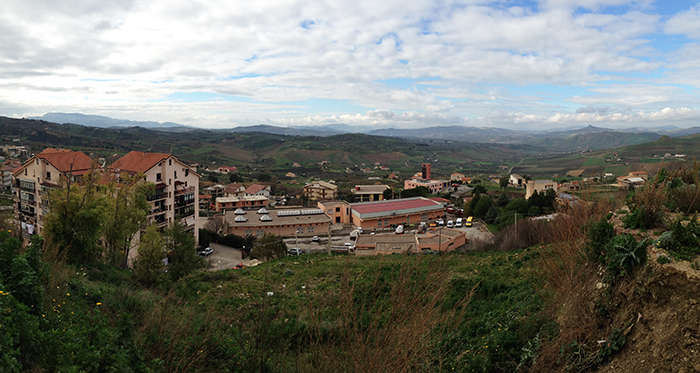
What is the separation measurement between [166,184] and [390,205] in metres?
19.2

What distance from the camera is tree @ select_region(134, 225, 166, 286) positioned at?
10770mm

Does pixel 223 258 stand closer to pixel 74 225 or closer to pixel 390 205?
pixel 74 225

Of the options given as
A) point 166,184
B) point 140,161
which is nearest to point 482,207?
point 166,184

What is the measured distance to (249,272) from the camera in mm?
11836

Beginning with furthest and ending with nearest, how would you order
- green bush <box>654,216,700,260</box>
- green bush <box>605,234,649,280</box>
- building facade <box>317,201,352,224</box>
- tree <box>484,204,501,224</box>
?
building facade <box>317,201,352,224</box>, tree <box>484,204,501,224</box>, green bush <box>605,234,649,280</box>, green bush <box>654,216,700,260</box>

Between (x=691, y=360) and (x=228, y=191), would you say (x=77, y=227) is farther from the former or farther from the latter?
(x=228, y=191)

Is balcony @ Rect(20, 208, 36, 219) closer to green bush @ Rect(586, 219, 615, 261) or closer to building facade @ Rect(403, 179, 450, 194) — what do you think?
green bush @ Rect(586, 219, 615, 261)

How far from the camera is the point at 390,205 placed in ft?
112

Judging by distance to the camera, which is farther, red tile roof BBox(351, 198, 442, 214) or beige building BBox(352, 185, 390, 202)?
beige building BBox(352, 185, 390, 202)

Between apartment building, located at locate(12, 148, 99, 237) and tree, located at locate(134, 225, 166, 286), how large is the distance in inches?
398

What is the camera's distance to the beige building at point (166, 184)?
21.0 metres

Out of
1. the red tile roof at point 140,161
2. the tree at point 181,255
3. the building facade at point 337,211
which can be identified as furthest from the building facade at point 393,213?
the tree at point 181,255

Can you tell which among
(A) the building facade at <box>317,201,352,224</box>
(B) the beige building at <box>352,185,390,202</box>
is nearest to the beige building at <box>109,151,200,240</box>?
(A) the building facade at <box>317,201,352,224</box>

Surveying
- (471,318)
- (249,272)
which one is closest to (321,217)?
(249,272)
